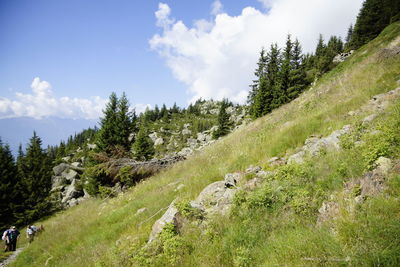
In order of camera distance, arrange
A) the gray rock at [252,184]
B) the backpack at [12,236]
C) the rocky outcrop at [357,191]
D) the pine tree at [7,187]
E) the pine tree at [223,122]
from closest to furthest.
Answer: the rocky outcrop at [357,191]
the gray rock at [252,184]
the backpack at [12,236]
the pine tree at [7,187]
the pine tree at [223,122]

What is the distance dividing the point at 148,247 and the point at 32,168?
35219 mm

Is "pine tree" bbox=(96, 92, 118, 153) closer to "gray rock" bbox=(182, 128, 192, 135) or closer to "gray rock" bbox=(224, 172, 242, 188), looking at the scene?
"gray rock" bbox=(224, 172, 242, 188)

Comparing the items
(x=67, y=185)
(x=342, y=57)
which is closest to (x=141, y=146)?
(x=67, y=185)

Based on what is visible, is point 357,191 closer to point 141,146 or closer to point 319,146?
point 319,146

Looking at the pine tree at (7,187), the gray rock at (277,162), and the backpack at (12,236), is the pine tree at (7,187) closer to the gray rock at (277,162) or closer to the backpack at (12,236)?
the backpack at (12,236)

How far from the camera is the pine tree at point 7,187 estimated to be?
81.5 ft

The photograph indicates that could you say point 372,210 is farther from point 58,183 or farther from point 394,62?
point 58,183

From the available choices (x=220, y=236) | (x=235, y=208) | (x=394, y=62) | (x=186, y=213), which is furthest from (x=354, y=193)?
(x=394, y=62)

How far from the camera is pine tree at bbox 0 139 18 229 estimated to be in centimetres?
2483

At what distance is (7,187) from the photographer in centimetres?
2547

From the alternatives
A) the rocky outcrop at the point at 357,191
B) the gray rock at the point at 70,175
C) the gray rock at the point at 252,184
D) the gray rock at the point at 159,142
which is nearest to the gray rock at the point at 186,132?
the gray rock at the point at 159,142

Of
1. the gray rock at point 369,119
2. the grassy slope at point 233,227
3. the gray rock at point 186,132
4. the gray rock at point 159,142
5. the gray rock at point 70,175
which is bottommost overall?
the grassy slope at point 233,227

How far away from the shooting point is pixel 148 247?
3.77 meters

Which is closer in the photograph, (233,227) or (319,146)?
(233,227)
